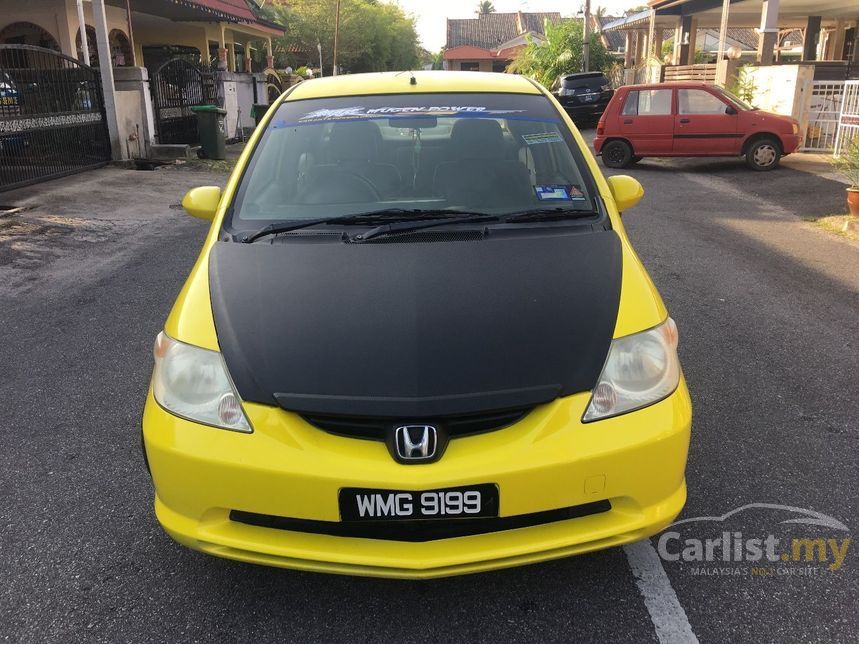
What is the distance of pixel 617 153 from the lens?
14.4 meters

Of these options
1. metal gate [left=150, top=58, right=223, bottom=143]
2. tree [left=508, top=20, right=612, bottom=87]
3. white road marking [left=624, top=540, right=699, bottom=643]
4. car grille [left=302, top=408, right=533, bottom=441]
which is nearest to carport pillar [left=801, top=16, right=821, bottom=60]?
tree [left=508, top=20, right=612, bottom=87]

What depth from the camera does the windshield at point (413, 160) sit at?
10.6 ft

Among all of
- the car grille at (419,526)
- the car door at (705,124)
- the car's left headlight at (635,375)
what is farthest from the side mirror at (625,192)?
the car door at (705,124)

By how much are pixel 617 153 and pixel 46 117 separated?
1010cm

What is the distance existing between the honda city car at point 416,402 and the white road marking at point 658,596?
0.32 meters

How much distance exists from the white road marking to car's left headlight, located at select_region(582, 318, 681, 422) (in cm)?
68

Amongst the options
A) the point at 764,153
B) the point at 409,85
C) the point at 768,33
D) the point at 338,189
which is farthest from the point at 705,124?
the point at 338,189

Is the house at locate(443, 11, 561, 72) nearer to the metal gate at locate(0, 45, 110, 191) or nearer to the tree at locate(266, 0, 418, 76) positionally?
the tree at locate(266, 0, 418, 76)

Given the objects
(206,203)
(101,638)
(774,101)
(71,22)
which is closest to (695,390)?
(206,203)

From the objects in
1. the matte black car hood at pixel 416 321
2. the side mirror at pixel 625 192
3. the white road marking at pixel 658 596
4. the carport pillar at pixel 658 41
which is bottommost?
the white road marking at pixel 658 596

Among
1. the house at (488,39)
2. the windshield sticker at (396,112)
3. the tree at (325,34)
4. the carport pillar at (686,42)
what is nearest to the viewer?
the windshield sticker at (396,112)

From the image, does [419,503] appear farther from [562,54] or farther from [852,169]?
[562,54]

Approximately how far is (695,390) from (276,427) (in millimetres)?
2680

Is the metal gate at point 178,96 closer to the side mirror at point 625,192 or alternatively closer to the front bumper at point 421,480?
the side mirror at point 625,192
